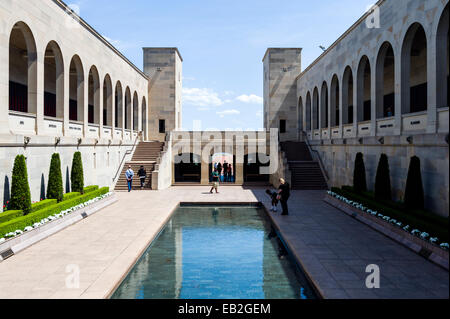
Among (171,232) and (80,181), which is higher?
(80,181)

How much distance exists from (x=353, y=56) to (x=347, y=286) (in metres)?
18.9

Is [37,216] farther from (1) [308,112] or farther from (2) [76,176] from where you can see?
(1) [308,112]

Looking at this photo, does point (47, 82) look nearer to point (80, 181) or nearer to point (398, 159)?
point (80, 181)

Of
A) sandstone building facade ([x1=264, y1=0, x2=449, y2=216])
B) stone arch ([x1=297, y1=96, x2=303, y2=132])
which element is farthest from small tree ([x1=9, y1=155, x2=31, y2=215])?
stone arch ([x1=297, y1=96, x2=303, y2=132])

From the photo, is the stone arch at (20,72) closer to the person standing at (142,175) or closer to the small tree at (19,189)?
the small tree at (19,189)

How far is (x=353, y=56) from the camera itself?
2380 cm

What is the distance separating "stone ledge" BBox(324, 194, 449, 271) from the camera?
33.5 feet

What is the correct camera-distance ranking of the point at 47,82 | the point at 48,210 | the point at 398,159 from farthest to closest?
the point at 47,82, the point at 398,159, the point at 48,210

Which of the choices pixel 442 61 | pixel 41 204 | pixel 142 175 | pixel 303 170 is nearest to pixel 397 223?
pixel 442 61

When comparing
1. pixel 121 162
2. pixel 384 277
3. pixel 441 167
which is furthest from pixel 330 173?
pixel 384 277

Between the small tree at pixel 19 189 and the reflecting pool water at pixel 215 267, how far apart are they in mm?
5255

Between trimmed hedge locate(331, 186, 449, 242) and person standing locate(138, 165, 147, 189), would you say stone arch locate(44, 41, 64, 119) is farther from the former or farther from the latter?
trimmed hedge locate(331, 186, 449, 242)

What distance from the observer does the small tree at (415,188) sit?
535 inches

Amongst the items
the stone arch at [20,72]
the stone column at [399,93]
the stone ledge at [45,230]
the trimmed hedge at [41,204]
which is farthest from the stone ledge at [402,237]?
the stone arch at [20,72]
